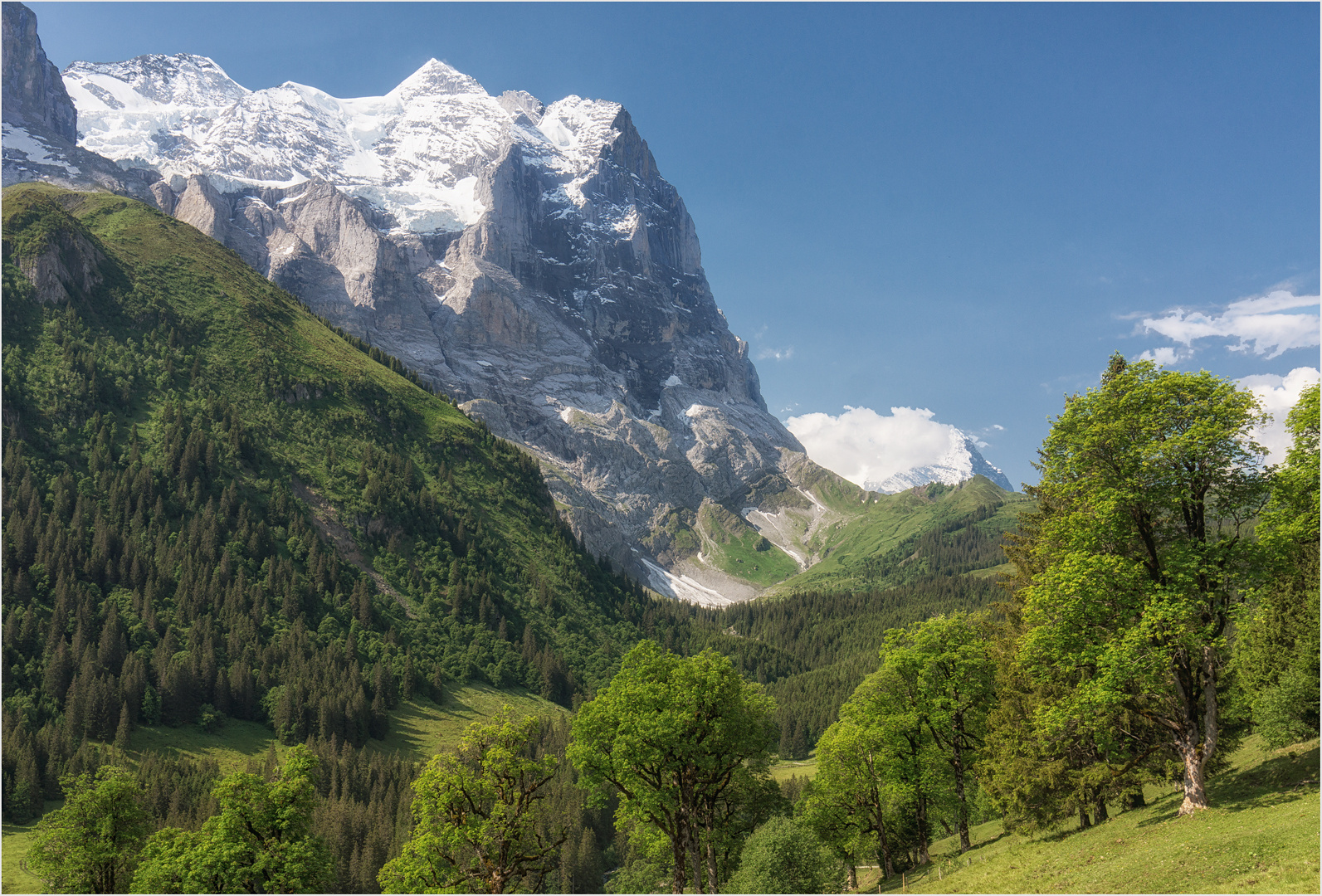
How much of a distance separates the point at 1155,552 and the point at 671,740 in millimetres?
23164

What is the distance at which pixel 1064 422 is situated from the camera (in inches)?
1189

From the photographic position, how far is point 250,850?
43.8 m

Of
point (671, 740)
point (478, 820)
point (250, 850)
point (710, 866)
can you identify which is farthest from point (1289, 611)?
point (250, 850)

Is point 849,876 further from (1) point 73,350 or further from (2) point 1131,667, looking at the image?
(1) point 73,350

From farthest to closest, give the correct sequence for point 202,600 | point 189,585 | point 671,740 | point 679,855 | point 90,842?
point 189,585
point 202,600
point 90,842
point 679,855
point 671,740

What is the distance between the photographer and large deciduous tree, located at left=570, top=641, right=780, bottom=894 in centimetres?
3675

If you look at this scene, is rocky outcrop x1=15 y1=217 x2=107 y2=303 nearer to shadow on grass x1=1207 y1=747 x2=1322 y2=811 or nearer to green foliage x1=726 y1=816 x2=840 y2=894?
green foliage x1=726 y1=816 x2=840 y2=894

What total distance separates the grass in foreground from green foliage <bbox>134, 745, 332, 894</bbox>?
36.2 meters

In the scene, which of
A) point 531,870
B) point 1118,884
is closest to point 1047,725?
point 1118,884

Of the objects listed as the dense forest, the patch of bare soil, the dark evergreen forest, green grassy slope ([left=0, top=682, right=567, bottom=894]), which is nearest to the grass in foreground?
the dense forest

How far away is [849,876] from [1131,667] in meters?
43.4

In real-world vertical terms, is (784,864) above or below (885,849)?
above

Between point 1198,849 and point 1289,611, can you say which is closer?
point 1198,849

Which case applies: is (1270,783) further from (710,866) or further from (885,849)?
(710,866)
